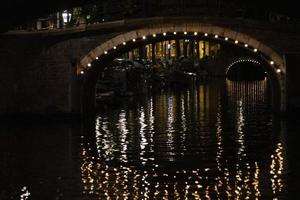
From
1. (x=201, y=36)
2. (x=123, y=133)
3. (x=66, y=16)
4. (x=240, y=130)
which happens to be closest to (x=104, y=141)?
(x=123, y=133)

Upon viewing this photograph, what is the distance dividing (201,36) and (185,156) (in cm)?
1267

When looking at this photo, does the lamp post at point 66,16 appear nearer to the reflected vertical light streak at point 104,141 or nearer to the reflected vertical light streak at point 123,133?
the reflected vertical light streak at point 123,133

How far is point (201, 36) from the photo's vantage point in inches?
1196

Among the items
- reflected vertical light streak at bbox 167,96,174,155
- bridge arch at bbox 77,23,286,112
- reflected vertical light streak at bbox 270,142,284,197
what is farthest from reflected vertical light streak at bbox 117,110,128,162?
reflected vertical light streak at bbox 270,142,284,197

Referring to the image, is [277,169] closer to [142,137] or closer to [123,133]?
[142,137]

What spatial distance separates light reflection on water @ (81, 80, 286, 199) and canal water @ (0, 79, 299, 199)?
0.02m

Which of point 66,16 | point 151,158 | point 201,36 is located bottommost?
point 151,158

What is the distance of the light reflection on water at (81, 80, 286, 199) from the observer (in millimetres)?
14141

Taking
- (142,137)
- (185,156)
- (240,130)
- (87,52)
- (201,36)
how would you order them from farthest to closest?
1. (201,36)
2. (87,52)
3. (240,130)
4. (142,137)
5. (185,156)

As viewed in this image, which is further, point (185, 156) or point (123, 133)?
point (123, 133)

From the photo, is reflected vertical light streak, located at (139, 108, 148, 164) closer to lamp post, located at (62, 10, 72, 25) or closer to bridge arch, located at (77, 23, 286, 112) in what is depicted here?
bridge arch, located at (77, 23, 286, 112)

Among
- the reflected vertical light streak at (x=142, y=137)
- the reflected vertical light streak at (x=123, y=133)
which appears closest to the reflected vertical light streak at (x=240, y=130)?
the reflected vertical light streak at (x=142, y=137)

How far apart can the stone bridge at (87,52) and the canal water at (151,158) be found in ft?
5.29

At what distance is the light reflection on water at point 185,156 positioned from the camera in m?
14.1
